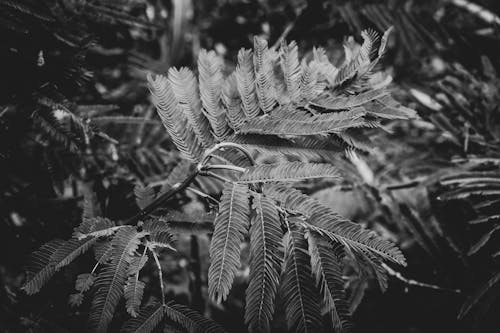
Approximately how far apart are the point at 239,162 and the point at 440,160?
99 cm

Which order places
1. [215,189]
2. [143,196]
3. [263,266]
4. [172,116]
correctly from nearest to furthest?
[263,266]
[172,116]
[143,196]
[215,189]

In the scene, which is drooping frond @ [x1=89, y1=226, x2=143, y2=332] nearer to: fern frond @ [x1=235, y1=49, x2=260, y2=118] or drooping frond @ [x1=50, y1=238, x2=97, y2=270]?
drooping frond @ [x1=50, y1=238, x2=97, y2=270]

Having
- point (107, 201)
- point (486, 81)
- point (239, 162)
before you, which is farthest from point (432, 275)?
point (107, 201)

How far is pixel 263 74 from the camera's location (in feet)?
2.48

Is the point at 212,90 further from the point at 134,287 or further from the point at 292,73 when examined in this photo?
the point at 134,287

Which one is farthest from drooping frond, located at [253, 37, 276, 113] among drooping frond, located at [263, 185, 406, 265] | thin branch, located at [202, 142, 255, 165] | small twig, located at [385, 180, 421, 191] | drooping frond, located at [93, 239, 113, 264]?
small twig, located at [385, 180, 421, 191]

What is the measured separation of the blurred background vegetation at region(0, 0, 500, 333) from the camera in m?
0.99

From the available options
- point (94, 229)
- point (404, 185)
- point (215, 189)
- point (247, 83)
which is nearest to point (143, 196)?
point (94, 229)

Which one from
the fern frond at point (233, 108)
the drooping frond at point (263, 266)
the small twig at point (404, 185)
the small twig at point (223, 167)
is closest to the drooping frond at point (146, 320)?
the drooping frond at point (263, 266)

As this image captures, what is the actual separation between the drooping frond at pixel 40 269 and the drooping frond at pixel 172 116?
0.35 m

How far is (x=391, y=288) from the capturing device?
133 cm

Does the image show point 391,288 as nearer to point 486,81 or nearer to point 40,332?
point 486,81

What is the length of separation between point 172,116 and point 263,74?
8.6 inches

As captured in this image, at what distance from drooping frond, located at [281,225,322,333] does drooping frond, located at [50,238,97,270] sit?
43 centimetres
